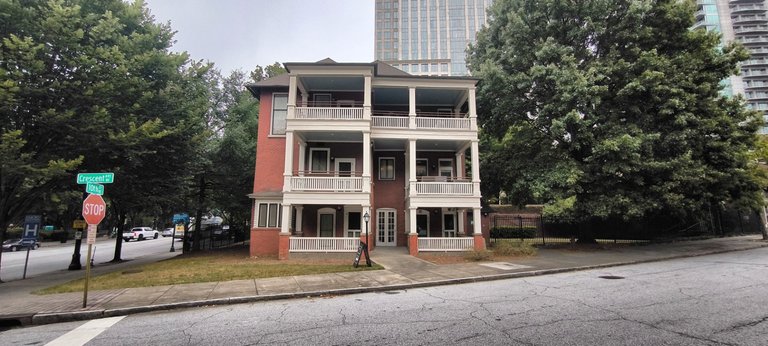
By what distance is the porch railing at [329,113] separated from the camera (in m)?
17.3

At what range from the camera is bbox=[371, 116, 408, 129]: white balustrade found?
18.3 m

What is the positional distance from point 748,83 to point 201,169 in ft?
409

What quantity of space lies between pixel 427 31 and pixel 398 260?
3850 inches

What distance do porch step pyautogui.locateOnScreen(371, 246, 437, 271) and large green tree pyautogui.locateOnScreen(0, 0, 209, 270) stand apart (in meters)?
9.74

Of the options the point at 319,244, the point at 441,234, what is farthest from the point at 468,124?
the point at 319,244

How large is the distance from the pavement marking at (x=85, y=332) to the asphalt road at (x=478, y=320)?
19 millimetres

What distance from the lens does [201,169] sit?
2152cm

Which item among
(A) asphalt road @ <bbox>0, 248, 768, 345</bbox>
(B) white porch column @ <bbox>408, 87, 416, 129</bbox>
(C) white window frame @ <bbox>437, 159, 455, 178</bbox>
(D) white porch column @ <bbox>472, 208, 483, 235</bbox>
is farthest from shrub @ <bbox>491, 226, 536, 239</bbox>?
(A) asphalt road @ <bbox>0, 248, 768, 345</bbox>

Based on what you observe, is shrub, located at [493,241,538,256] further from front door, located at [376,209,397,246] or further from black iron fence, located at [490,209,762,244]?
front door, located at [376,209,397,246]

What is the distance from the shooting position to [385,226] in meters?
20.1

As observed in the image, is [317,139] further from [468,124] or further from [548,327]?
[548,327]

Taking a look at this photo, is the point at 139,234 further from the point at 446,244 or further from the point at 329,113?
the point at 446,244

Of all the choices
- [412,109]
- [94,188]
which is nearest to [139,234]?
[412,109]

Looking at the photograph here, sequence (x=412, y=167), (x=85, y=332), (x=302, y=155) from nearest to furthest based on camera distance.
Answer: (x=85, y=332) < (x=412, y=167) < (x=302, y=155)
